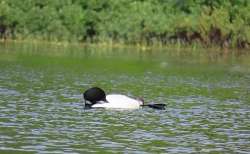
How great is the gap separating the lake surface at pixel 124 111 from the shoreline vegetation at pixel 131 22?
26.5 meters

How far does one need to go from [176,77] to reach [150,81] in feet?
9.66

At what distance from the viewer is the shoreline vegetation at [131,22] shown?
247 feet

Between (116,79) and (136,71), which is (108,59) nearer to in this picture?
(136,71)

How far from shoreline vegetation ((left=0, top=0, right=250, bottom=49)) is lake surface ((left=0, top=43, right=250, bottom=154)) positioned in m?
26.5

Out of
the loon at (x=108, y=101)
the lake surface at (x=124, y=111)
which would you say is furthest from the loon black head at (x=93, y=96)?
the lake surface at (x=124, y=111)

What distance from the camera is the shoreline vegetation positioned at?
247ft

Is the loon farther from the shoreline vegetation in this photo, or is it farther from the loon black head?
the shoreline vegetation

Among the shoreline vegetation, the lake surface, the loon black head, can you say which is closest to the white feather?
the loon black head

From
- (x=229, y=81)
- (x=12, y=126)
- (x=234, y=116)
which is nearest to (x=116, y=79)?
(x=229, y=81)

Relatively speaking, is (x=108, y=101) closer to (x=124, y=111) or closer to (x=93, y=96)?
(x=93, y=96)

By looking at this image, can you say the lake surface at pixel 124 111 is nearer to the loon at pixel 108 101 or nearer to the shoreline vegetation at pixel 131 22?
the loon at pixel 108 101

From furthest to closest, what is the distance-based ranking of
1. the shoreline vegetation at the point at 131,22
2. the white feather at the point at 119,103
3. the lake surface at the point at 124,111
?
the shoreline vegetation at the point at 131,22, the white feather at the point at 119,103, the lake surface at the point at 124,111

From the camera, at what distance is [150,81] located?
3831 cm

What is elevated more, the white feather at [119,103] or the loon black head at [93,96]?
the loon black head at [93,96]
